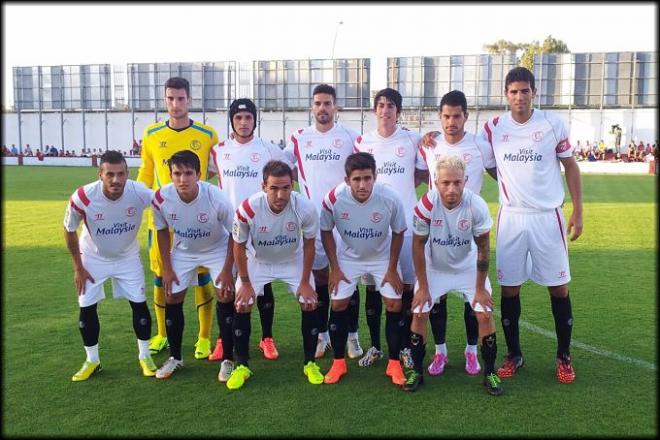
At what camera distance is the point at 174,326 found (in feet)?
16.3

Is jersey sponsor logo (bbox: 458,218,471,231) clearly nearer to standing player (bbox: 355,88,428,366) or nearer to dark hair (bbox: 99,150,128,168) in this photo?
standing player (bbox: 355,88,428,366)

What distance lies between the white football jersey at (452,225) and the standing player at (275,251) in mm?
866

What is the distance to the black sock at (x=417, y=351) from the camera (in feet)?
15.0

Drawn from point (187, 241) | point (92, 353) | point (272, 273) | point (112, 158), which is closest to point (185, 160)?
point (112, 158)

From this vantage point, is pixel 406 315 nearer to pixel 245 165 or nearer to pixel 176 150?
pixel 245 165

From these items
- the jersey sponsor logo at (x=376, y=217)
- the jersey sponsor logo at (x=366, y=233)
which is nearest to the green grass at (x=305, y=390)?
the jersey sponsor logo at (x=366, y=233)

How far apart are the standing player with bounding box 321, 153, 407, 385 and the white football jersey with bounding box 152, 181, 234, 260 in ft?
2.84

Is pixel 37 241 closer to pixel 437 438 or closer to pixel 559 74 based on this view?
pixel 437 438

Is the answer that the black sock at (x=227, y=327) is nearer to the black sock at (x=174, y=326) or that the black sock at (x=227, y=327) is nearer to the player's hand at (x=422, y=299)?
the black sock at (x=174, y=326)

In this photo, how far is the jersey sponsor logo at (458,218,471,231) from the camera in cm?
445

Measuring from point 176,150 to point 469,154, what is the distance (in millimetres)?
2604

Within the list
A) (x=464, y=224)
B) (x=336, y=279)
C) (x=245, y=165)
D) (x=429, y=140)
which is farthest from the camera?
(x=245, y=165)

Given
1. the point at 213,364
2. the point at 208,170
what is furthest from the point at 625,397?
the point at 208,170

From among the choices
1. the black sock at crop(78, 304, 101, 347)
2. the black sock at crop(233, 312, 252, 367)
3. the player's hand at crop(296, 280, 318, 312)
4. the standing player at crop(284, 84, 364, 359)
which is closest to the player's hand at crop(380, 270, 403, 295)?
the player's hand at crop(296, 280, 318, 312)
